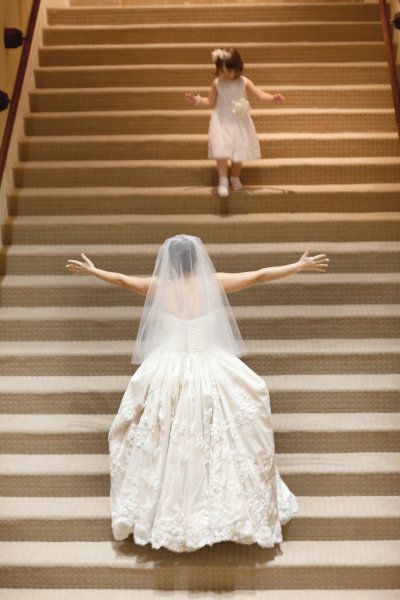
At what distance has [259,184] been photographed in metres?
6.98

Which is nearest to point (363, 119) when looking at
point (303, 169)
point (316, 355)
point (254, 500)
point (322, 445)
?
point (303, 169)

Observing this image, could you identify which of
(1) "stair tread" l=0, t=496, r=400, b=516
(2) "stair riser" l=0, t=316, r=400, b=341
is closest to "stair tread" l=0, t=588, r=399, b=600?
(1) "stair tread" l=0, t=496, r=400, b=516

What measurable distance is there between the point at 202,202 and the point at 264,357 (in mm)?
1471

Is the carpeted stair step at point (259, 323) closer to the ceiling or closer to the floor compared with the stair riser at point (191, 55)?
closer to the floor

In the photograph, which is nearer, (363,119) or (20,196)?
(20,196)

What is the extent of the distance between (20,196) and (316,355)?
2.44m

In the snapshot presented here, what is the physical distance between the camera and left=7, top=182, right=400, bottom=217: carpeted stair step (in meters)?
6.75

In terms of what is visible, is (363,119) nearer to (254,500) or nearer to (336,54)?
(336,54)

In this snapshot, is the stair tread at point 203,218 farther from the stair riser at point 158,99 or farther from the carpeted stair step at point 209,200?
the stair riser at point 158,99

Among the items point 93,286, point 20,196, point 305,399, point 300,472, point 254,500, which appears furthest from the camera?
point 20,196

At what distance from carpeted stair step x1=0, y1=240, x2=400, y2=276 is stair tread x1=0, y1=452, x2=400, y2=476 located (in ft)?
4.44

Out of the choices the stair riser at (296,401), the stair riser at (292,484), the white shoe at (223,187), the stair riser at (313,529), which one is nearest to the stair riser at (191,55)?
the white shoe at (223,187)

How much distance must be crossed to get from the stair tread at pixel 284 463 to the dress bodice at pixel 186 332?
849mm

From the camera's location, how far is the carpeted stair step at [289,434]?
17.7ft
